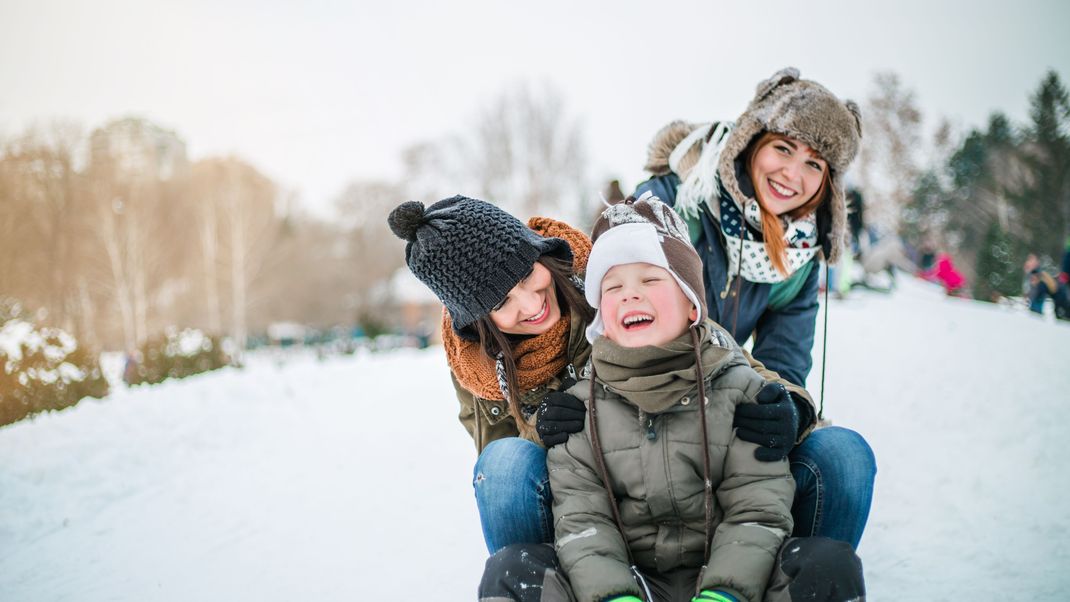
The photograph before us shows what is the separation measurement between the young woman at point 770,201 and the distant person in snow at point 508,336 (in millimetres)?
487

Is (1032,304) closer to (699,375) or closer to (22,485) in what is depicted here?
(699,375)

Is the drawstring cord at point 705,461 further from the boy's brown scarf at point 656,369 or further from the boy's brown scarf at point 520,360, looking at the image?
the boy's brown scarf at point 520,360

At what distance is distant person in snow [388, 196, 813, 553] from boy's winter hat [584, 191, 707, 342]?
0.74 ft

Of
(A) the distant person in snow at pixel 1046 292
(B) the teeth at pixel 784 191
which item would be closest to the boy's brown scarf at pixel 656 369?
(B) the teeth at pixel 784 191

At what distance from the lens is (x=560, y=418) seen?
1.59 meters

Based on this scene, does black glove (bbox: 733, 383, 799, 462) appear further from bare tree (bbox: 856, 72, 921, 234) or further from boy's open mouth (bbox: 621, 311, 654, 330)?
bare tree (bbox: 856, 72, 921, 234)

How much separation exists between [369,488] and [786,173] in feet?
8.85

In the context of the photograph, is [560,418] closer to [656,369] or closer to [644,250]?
[656,369]

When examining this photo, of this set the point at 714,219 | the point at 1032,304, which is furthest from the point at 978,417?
the point at 1032,304

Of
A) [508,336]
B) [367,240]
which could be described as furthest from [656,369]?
[367,240]

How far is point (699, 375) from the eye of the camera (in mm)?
1441

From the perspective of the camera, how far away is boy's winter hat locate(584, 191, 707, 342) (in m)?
1.56

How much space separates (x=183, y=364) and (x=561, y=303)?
7.67 metres

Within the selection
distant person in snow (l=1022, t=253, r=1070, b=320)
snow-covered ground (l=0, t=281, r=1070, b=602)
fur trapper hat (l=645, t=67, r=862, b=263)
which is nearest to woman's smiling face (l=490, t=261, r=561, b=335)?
fur trapper hat (l=645, t=67, r=862, b=263)
